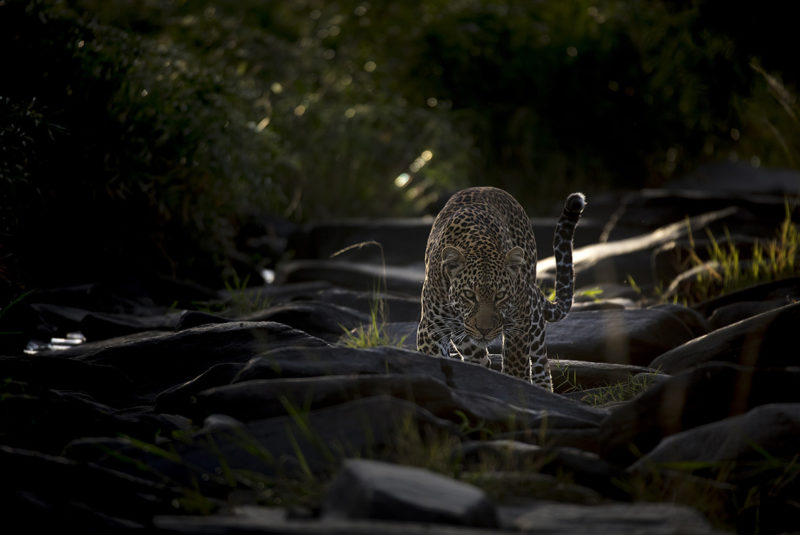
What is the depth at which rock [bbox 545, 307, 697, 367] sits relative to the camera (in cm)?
750

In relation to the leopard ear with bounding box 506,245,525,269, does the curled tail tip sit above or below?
above

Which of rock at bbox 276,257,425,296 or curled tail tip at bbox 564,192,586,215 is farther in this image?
rock at bbox 276,257,425,296

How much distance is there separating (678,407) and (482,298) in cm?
179

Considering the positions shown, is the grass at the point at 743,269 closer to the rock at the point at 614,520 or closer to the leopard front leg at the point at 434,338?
the leopard front leg at the point at 434,338

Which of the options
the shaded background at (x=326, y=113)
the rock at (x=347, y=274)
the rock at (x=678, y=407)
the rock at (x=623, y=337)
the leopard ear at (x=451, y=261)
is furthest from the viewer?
the rock at (x=347, y=274)

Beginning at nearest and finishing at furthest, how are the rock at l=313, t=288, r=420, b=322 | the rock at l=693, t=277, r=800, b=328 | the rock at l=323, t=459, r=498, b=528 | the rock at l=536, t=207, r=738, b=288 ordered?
the rock at l=323, t=459, r=498, b=528 < the rock at l=693, t=277, r=800, b=328 < the rock at l=313, t=288, r=420, b=322 < the rock at l=536, t=207, r=738, b=288

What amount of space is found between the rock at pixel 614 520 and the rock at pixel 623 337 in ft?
12.6

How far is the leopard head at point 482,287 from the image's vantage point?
6184 mm

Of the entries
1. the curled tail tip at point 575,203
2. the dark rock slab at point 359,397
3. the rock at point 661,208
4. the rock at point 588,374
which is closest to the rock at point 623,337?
the rock at point 588,374

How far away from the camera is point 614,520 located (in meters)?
3.57

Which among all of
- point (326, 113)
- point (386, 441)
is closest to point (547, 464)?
point (386, 441)

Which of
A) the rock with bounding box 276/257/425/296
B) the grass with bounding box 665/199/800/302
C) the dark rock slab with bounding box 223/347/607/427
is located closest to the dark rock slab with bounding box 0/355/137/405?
the dark rock slab with bounding box 223/347/607/427

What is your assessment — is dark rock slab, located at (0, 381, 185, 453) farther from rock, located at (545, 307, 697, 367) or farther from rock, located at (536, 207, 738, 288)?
rock, located at (536, 207, 738, 288)

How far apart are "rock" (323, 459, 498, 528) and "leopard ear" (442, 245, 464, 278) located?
2845mm
